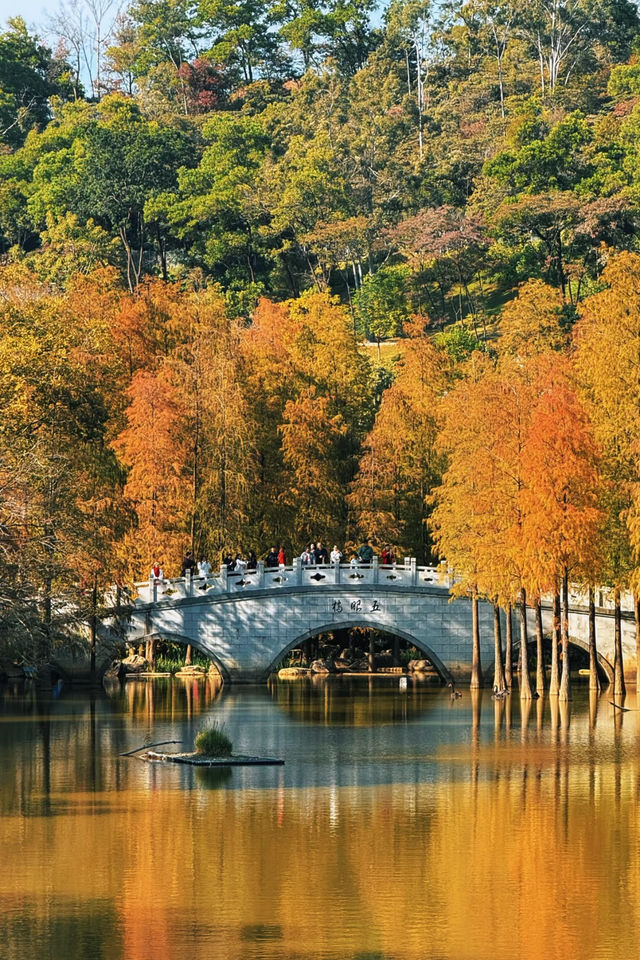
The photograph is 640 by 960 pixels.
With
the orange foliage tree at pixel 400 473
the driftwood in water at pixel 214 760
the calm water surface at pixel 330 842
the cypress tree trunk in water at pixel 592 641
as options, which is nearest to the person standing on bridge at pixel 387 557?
the orange foliage tree at pixel 400 473

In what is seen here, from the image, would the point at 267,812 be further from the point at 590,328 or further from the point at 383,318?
the point at 383,318

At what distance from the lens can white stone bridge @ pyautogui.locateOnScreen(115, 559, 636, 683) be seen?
5088 centimetres

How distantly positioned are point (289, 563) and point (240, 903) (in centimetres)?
3663

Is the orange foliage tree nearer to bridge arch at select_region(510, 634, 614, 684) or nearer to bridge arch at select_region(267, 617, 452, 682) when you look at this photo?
bridge arch at select_region(267, 617, 452, 682)

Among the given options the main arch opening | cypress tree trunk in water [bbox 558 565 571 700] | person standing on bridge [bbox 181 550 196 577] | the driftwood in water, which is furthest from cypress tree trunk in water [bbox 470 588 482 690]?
the driftwood in water

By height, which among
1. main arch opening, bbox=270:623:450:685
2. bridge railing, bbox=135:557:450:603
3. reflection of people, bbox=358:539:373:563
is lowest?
main arch opening, bbox=270:623:450:685

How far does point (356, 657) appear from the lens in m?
59.2

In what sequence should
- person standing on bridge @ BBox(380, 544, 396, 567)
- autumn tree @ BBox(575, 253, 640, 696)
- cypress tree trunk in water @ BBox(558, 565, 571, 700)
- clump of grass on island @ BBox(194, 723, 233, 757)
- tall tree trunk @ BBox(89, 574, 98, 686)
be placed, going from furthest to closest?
person standing on bridge @ BBox(380, 544, 396, 567)
tall tree trunk @ BBox(89, 574, 98, 686)
autumn tree @ BBox(575, 253, 640, 696)
cypress tree trunk in water @ BBox(558, 565, 571, 700)
clump of grass on island @ BBox(194, 723, 233, 757)

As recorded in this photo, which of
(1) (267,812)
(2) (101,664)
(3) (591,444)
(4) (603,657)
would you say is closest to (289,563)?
(2) (101,664)

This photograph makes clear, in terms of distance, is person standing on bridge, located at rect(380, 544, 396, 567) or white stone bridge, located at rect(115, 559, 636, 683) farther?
person standing on bridge, located at rect(380, 544, 396, 567)

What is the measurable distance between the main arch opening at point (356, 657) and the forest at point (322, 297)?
4748 millimetres

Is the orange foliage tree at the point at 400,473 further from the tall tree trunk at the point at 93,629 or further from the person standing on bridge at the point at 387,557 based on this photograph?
the tall tree trunk at the point at 93,629

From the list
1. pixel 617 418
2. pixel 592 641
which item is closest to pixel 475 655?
pixel 592 641

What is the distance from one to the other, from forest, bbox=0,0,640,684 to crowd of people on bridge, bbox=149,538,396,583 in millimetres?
991
